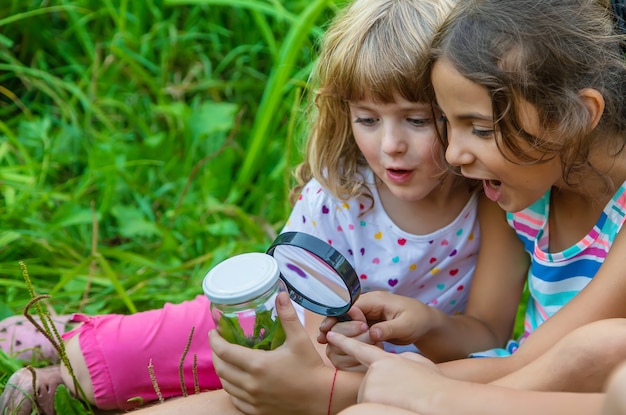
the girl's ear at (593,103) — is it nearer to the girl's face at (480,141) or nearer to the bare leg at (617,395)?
the girl's face at (480,141)

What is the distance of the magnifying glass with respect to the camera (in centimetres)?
135

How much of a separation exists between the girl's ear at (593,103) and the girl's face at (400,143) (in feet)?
0.91

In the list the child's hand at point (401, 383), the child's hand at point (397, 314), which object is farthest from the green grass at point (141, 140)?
the child's hand at point (401, 383)

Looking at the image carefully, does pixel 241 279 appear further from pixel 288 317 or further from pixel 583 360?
pixel 583 360

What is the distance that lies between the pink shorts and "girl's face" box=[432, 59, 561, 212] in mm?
674

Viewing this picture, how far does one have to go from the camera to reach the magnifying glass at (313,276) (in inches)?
53.0

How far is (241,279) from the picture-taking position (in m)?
1.26

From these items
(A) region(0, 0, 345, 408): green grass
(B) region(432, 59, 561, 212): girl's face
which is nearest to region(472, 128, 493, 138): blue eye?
(B) region(432, 59, 561, 212): girl's face

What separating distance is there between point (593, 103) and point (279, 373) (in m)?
0.65

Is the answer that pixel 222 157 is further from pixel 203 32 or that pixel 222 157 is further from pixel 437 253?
pixel 437 253

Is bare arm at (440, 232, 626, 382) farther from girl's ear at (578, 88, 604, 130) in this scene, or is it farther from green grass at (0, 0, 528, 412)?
green grass at (0, 0, 528, 412)

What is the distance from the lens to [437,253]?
175cm

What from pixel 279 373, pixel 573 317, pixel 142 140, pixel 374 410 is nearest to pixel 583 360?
pixel 573 317

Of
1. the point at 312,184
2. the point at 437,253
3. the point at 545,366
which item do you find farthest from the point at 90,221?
the point at 545,366
